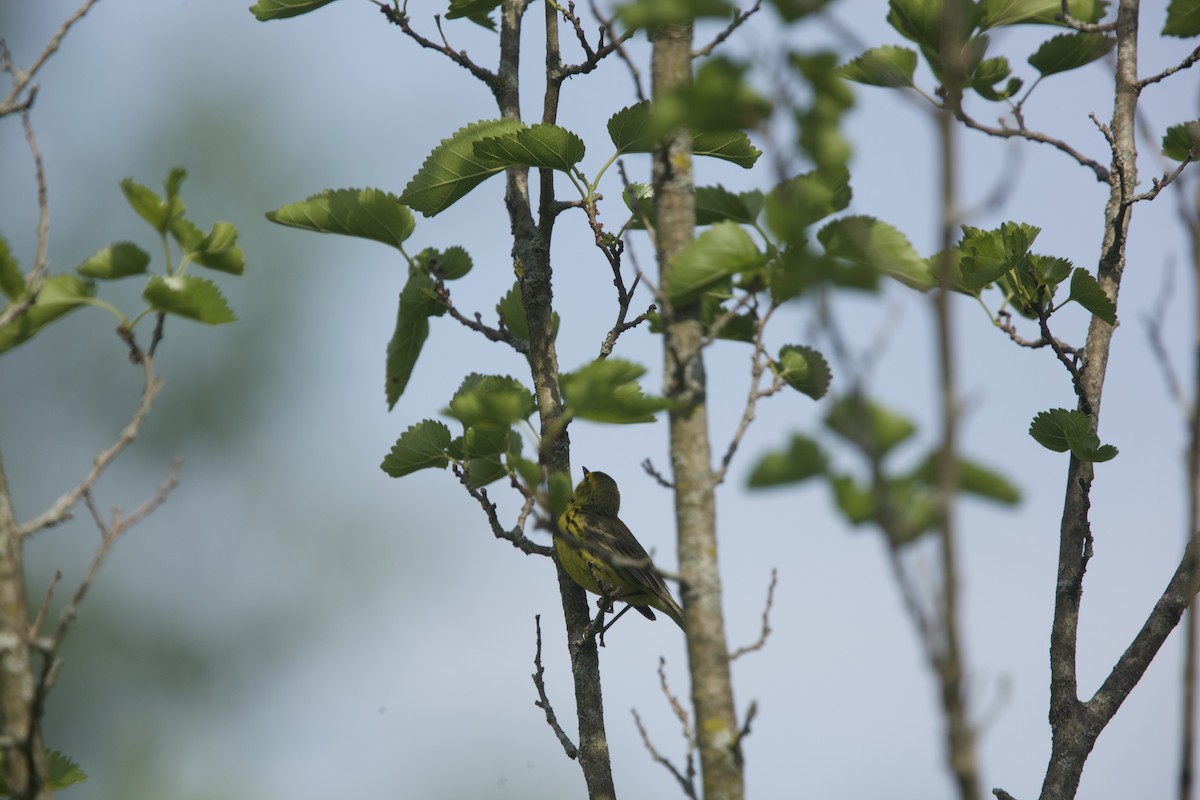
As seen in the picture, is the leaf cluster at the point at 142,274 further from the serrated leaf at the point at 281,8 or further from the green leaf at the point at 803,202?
the serrated leaf at the point at 281,8

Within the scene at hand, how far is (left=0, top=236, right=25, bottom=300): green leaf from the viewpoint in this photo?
2262 mm

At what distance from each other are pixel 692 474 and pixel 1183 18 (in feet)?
6.78

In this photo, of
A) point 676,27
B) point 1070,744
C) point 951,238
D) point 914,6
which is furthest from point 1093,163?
point 951,238

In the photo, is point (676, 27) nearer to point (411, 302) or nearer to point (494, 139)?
point (494, 139)

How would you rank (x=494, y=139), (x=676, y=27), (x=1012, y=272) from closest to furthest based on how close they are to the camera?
(x=676, y=27), (x=494, y=139), (x=1012, y=272)

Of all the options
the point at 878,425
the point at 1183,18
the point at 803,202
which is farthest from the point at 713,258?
the point at 1183,18

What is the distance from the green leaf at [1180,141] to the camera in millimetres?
3725

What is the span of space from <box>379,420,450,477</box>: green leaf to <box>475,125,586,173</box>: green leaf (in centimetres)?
89

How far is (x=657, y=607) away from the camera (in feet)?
23.0

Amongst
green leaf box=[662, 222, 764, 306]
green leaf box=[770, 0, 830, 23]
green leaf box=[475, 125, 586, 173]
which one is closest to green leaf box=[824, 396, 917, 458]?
green leaf box=[662, 222, 764, 306]

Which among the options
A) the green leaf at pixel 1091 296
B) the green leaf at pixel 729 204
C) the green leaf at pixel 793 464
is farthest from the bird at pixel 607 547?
the green leaf at pixel 793 464

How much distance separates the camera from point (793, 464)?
1.70 m

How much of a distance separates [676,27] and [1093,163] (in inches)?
98.8

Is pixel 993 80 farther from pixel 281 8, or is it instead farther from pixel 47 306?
pixel 47 306
